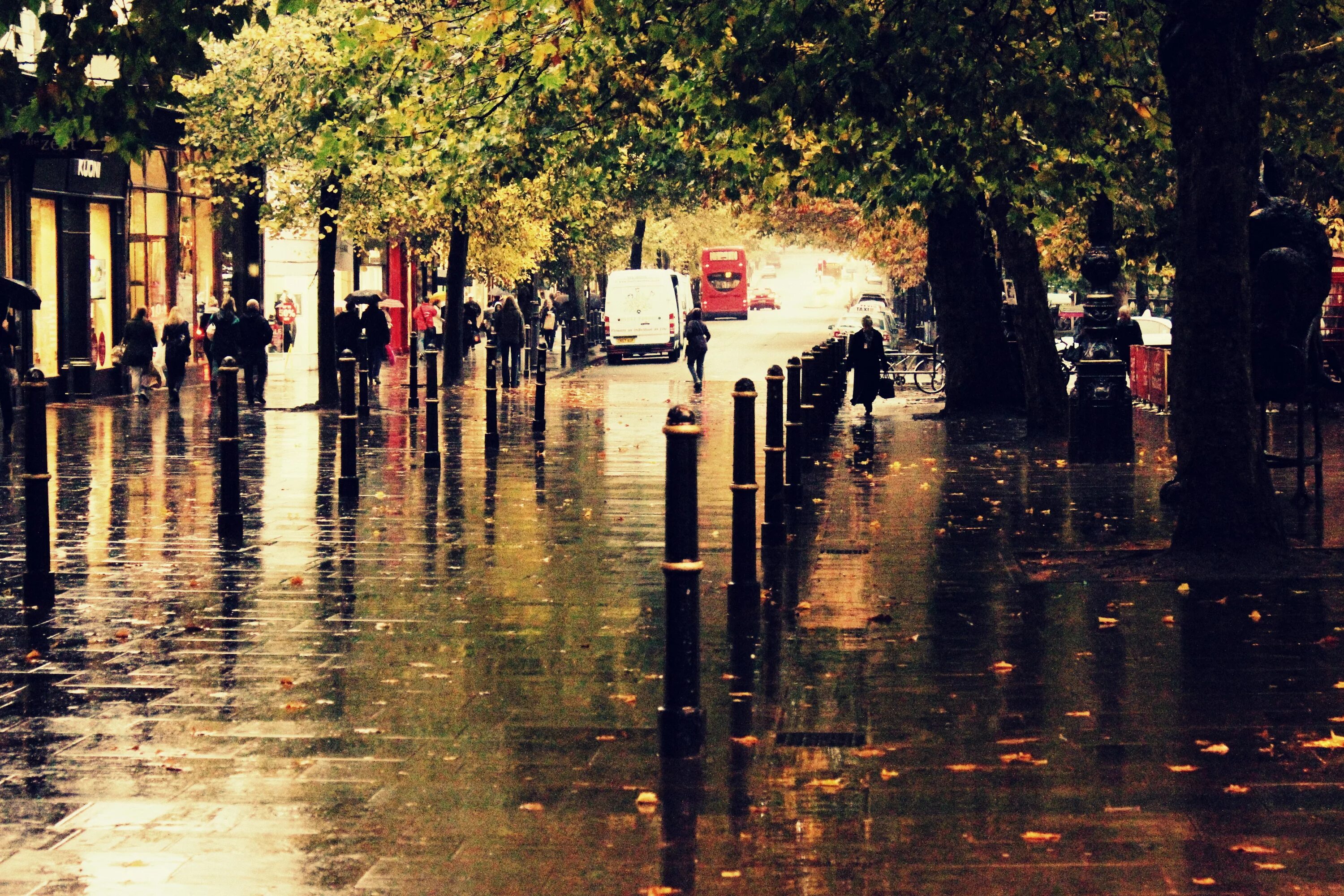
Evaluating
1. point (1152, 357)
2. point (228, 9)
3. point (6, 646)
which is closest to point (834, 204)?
point (1152, 357)

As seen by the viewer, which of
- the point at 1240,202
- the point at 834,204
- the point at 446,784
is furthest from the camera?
the point at 834,204

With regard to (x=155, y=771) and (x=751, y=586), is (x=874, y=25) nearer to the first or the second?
(x=751, y=586)

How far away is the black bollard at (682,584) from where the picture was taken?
6652 millimetres

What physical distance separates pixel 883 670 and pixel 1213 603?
245 centimetres

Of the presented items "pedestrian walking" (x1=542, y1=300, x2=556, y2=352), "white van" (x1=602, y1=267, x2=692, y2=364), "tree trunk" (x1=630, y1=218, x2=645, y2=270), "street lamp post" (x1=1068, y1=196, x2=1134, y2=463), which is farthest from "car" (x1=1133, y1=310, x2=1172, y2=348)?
"tree trunk" (x1=630, y1=218, x2=645, y2=270)

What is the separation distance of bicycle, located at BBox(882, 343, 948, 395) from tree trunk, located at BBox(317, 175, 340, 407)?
10.2 metres

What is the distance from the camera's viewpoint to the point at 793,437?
13773 mm

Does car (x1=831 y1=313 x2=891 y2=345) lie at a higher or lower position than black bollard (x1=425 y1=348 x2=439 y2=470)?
higher

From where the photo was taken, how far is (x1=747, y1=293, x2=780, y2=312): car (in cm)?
11606

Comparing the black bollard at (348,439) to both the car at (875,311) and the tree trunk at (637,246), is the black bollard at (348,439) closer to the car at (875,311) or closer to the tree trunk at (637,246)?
the car at (875,311)

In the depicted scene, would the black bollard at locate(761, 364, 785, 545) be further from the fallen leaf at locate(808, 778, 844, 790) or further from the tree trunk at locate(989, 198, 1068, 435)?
the tree trunk at locate(989, 198, 1068, 435)

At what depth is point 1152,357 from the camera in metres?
30.5

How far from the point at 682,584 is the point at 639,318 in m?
43.2

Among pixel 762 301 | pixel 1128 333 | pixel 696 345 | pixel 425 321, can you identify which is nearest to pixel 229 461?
pixel 1128 333
